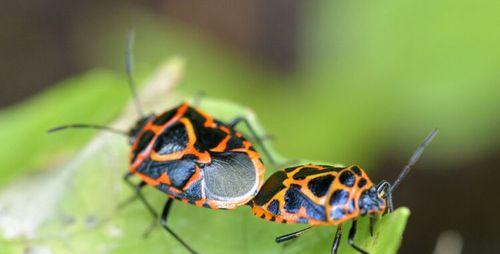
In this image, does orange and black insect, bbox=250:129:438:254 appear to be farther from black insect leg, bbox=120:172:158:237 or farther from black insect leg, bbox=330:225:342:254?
black insect leg, bbox=120:172:158:237

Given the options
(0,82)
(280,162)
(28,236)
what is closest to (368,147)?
(280,162)

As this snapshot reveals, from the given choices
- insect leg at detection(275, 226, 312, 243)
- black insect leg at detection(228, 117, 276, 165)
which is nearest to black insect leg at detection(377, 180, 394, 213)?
insect leg at detection(275, 226, 312, 243)

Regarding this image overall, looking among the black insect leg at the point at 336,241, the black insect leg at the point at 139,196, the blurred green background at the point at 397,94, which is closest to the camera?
the black insect leg at the point at 336,241

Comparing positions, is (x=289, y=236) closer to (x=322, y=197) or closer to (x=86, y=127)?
(x=322, y=197)

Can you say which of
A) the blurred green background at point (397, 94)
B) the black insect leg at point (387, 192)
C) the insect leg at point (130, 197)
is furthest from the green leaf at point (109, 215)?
the blurred green background at point (397, 94)

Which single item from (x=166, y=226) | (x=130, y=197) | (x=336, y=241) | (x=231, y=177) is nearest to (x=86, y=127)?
(x=130, y=197)

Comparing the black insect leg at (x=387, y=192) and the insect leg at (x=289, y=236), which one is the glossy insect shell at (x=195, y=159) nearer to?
the insect leg at (x=289, y=236)
